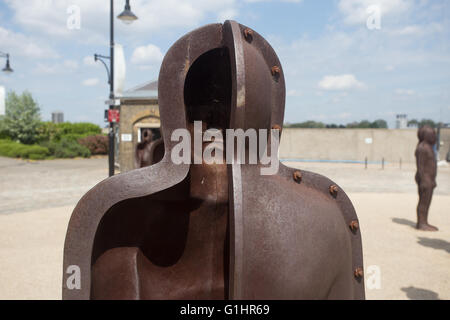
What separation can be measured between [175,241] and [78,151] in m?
27.7

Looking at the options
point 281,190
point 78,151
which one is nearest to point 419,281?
point 281,190

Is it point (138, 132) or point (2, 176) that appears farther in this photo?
point (138, 132)

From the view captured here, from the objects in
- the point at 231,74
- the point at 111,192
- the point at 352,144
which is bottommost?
the point at 111,192

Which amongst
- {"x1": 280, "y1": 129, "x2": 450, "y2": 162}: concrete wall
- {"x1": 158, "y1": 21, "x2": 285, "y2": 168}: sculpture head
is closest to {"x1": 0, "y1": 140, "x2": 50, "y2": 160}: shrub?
{"x1": 280, "y1": 129, "x2": 450, "y2": 162}: concrete wall

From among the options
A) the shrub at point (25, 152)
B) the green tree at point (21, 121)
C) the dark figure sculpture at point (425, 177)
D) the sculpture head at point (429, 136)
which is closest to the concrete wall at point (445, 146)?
the sculpture head at point (429, 136)

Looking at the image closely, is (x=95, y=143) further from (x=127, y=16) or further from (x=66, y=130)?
(x=127, y=16)

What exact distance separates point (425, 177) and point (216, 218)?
7061 millimetres

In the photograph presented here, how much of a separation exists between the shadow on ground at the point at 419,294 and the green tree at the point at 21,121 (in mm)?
33547

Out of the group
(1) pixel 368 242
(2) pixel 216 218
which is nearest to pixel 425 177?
(1) pixel 368 242

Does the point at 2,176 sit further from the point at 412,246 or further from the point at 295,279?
the point at 295,279

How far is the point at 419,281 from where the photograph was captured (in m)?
4.98

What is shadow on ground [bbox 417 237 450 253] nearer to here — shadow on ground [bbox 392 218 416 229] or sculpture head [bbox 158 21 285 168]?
shadow on ground [bbox 392 218 416 229]

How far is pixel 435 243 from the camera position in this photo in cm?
Result: 672
